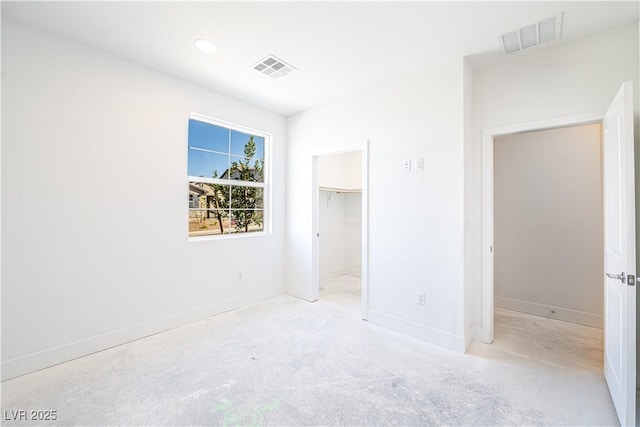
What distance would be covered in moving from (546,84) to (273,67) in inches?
99.2

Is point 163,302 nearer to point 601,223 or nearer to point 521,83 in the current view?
point 521,83

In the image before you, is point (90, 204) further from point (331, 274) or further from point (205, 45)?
point (331, 274)

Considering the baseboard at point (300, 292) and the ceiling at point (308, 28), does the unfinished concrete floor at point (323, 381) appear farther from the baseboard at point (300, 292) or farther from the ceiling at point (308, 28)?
the ceiling at point (308, 28)

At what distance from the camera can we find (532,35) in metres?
2.22

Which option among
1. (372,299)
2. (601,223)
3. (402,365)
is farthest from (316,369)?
(601,223)

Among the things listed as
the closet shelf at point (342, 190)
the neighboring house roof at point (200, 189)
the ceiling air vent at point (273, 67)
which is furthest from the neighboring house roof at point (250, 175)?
the ceiling air vent at point (273, 67)

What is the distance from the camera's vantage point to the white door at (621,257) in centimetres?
160

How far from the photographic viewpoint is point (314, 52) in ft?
8.26

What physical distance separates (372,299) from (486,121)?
2231 mm

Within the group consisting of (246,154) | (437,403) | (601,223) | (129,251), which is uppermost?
(246,154)

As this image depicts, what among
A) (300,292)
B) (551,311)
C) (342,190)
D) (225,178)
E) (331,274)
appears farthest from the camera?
(331,274)

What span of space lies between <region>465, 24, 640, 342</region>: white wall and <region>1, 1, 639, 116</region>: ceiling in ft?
0.45

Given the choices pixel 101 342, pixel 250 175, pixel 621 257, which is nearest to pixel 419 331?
pixel 621 257

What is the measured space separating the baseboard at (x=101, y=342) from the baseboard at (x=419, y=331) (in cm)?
181
